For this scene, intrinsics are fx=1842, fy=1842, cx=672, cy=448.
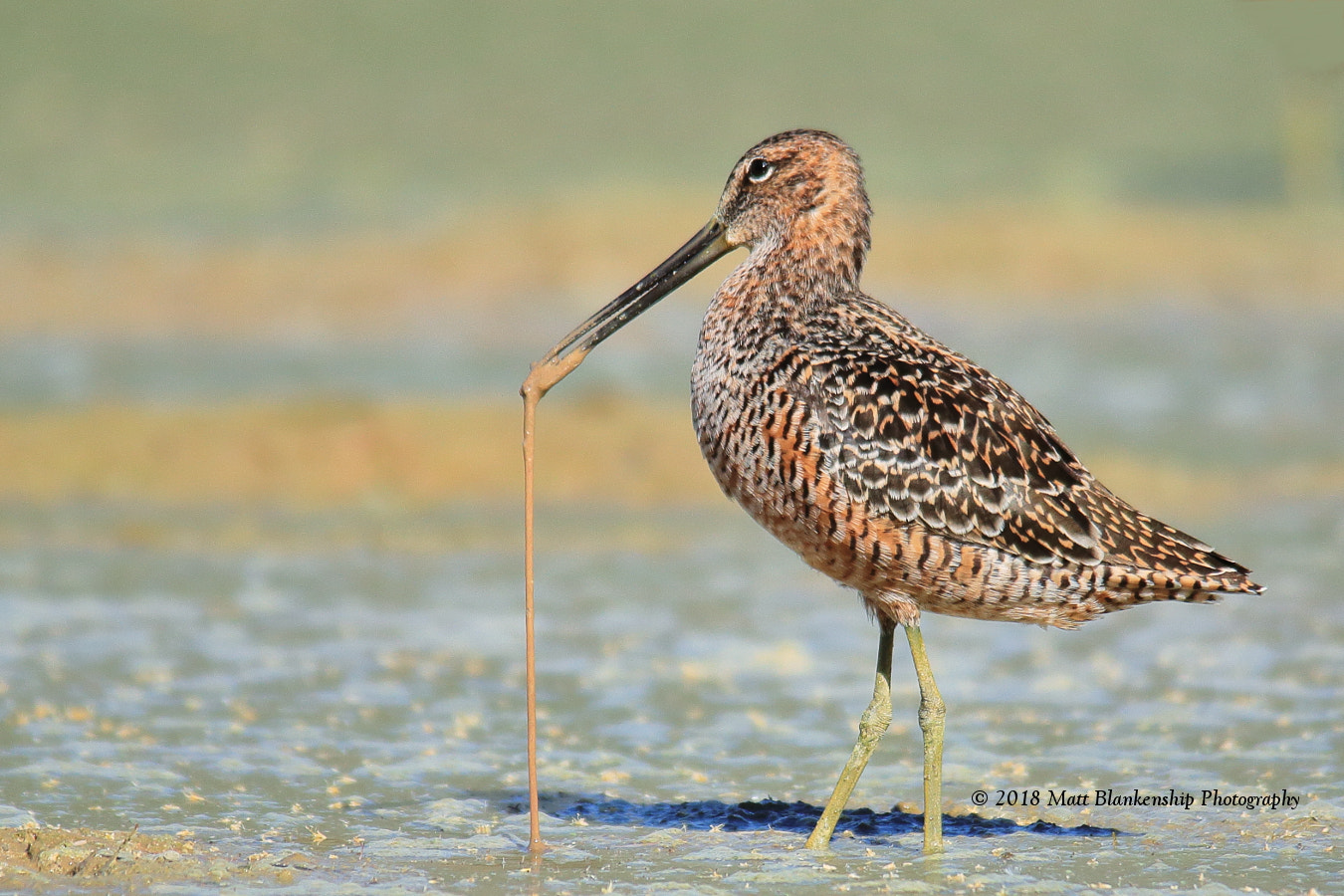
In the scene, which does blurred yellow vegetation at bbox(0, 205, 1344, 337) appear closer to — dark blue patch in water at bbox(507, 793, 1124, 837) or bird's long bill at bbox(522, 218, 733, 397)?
bird's long bill at bbox(522, 218, 733, 397)

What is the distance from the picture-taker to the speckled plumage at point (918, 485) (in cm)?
561

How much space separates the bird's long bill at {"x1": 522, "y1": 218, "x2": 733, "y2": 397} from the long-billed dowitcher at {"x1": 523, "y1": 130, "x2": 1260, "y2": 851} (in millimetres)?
20

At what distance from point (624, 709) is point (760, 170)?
247 cm

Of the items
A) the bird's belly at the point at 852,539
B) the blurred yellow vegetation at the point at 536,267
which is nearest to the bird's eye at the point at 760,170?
the bird's belly at the point at 852,539

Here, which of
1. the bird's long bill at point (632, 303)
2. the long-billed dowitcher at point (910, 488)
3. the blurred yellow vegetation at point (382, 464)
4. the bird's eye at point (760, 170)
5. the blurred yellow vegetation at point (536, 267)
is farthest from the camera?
the blurred yellow vegetation at point (536, 267)

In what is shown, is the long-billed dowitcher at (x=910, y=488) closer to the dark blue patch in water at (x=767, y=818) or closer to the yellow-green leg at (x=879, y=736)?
the yellow-green leg at (x=879, y=736)

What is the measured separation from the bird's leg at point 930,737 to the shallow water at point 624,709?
9cm

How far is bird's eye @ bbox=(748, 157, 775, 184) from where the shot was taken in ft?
21.2

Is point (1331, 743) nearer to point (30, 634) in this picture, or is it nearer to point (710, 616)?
point (710, 616)

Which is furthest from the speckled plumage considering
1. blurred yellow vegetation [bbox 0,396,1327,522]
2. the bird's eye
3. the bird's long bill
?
blurred yellow vegetation [bbox 0,396,1327,522]

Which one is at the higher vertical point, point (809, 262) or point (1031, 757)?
point (809, 262)

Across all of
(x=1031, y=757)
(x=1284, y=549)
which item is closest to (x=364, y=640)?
(x=1031, y=757)

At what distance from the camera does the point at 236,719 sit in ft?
24.3

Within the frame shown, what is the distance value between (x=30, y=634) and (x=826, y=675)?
12.2 feet
